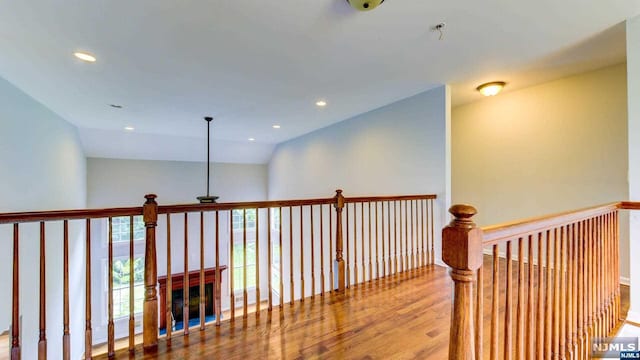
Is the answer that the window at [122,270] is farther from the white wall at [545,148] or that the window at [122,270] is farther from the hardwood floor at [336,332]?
the white wall at [545,148]

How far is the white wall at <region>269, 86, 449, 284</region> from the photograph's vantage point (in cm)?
359

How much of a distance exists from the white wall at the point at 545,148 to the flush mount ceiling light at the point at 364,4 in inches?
116

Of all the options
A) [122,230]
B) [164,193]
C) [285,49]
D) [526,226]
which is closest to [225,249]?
[164,193]

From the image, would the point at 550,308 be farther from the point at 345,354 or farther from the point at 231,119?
the point at 231,119

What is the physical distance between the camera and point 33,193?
135 inches

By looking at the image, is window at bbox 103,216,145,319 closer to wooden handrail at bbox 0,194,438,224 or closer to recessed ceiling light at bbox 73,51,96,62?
recessed ceiling light at bbox 73,51,96,62

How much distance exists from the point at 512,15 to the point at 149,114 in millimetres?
4996

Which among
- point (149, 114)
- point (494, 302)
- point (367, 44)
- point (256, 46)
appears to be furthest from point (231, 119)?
point (494, 302)

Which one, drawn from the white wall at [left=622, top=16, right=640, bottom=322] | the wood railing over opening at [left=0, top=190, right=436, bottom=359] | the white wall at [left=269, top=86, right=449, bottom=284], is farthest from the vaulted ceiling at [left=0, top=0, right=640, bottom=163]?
the wood railing over opening at [left=0, top=190, right=436, bottom=359]

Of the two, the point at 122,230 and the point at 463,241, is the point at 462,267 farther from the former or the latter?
the point at 122,230

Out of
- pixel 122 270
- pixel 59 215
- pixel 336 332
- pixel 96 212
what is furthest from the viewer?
pixel 122 270

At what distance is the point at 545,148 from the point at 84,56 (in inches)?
202

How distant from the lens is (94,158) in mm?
6918

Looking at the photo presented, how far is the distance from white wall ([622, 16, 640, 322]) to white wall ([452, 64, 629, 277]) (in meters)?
1.00
